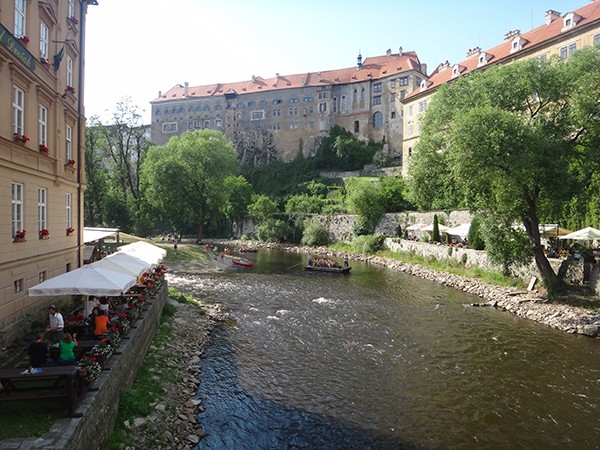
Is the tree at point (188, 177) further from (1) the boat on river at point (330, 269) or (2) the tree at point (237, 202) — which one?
(1) the boat on river at point (330, 269)

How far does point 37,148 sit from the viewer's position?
12.0 meters

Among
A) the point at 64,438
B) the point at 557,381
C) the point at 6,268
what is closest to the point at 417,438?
the point at 557,381

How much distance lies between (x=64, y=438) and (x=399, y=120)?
72.7m

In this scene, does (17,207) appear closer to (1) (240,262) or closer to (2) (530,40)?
(1) (240,262)

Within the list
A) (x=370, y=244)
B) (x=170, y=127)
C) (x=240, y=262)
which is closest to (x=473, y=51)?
(x=370, y=244)

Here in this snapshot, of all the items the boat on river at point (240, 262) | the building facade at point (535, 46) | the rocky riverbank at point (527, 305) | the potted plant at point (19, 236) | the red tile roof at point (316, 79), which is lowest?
the rocky riverbank at point (527, 305)

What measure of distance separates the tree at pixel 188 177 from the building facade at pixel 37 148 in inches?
1273

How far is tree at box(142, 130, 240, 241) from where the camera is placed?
47906 millimetres

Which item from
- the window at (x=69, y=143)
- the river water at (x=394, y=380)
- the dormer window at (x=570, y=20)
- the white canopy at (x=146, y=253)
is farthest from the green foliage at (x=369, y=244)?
the window at (x=69, y=143)

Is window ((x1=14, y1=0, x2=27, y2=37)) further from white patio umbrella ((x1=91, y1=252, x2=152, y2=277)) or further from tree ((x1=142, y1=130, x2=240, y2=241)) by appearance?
tree ((x1=142, y1=130, x2=240, y2=241))

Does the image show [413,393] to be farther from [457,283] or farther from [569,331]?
[457,283]

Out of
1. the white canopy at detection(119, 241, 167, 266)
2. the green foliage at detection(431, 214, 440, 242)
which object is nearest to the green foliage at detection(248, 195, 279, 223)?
the green foliage at detection(431, 214, 440, 242)

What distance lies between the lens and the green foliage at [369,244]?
144 feet

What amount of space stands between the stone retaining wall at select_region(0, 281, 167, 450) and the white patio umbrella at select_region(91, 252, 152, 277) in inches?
59.2
